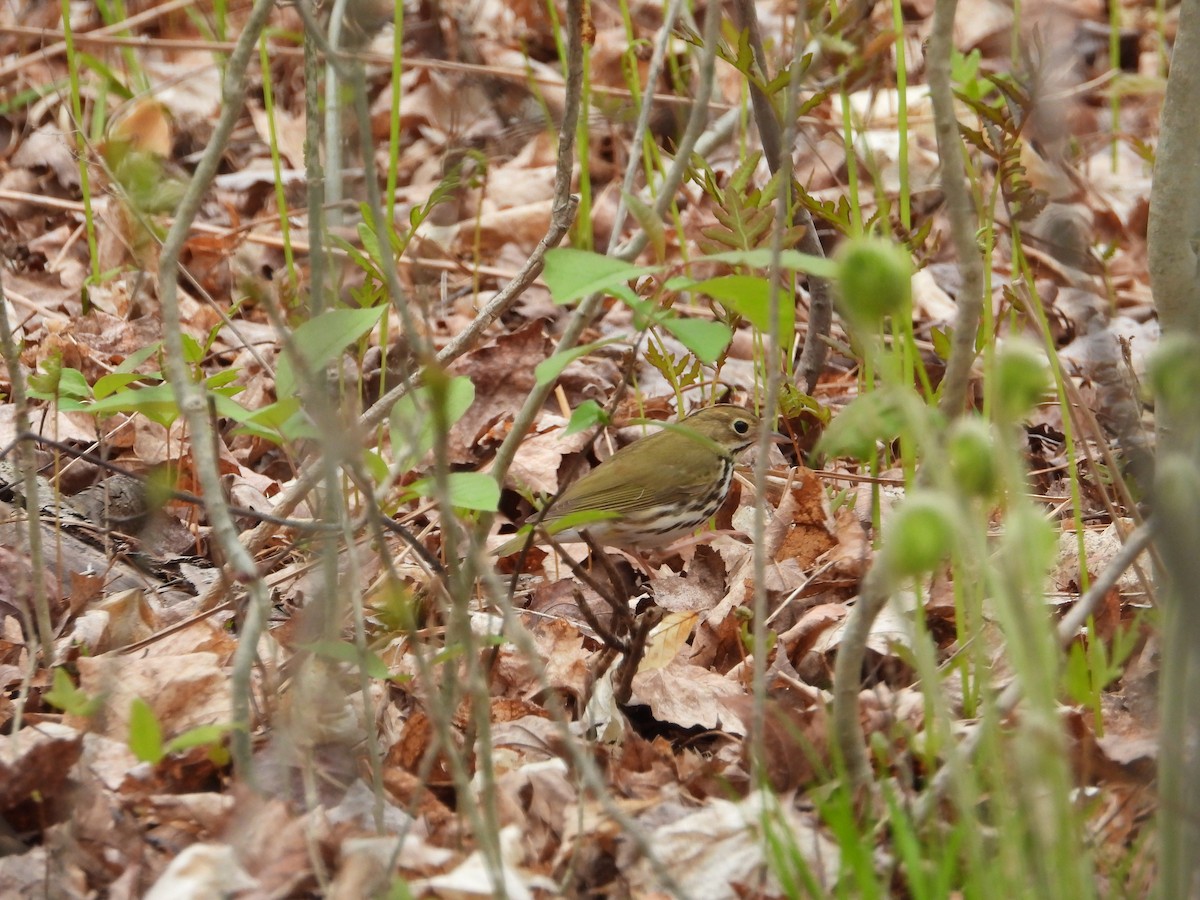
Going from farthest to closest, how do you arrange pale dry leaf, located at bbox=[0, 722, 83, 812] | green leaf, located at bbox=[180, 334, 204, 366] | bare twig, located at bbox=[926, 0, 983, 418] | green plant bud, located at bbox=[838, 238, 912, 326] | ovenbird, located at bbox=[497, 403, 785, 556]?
ovenbird, located at bbox=[497, 403, 785, 556]
green leaf, located at bbox=[180, 334, 204, 366]
pale dry leaf, located at bbox=[0, 722, 83, 812]
bare twig, located at bbox=[926, 0, 983, 418]
green plant bud, located at bbox=[838, 238, 912, 326]

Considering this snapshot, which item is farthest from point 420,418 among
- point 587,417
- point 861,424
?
point 861,424

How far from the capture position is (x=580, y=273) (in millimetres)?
1685

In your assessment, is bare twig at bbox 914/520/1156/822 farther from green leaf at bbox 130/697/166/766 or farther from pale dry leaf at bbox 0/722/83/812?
pale dry leaf at bbox 0/722/83/812

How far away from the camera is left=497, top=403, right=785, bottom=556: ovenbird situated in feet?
13.8

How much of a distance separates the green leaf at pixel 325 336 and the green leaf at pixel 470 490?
0.21m

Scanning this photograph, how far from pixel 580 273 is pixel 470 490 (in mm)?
371

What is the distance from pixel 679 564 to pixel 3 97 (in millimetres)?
3905

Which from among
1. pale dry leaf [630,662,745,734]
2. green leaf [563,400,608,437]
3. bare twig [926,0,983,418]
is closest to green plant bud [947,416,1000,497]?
bare twig [926,0,983,418]

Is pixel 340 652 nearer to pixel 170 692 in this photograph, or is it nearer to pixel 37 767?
pixel 37 767

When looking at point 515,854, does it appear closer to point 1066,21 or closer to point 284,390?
point 284,390

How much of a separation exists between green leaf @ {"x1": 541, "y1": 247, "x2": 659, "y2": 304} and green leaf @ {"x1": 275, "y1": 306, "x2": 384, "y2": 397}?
0.36 meters

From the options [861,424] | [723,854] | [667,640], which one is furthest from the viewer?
[667,640]

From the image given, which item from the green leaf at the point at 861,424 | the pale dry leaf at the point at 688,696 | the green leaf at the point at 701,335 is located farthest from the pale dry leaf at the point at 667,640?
the green leaf at the point at 861,424

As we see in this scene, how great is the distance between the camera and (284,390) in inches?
78.1
